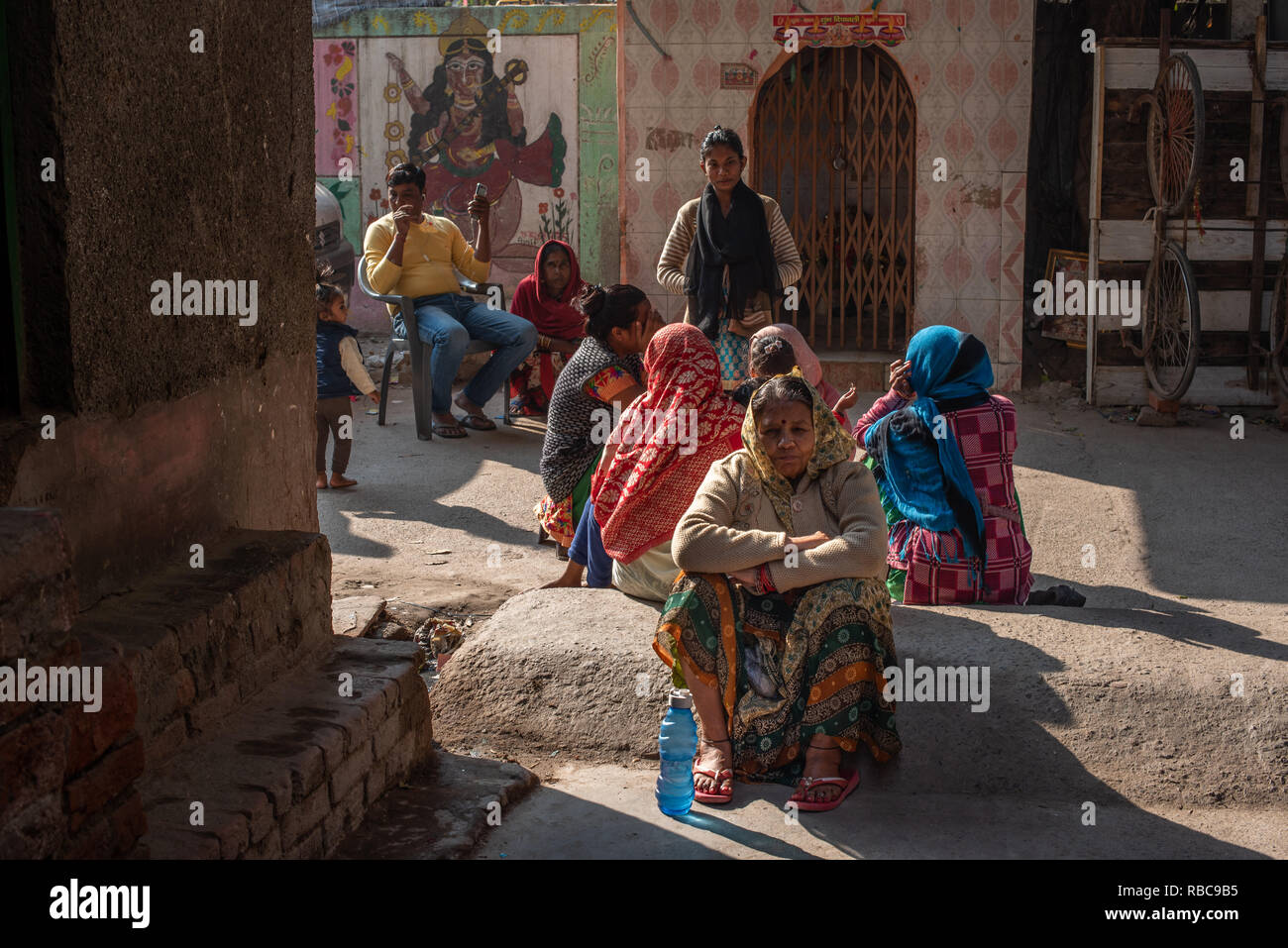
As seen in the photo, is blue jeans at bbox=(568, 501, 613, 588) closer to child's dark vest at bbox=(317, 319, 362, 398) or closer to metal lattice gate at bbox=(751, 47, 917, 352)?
child's dark vest at bbox=(317, 319, 362, 398)

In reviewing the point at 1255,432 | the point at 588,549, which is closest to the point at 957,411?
the point at 588,549

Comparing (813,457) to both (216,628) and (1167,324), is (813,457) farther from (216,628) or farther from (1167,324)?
(1167,324)

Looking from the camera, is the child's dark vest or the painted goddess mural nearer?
the child's dark vest

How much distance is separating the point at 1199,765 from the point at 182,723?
2.45 metres

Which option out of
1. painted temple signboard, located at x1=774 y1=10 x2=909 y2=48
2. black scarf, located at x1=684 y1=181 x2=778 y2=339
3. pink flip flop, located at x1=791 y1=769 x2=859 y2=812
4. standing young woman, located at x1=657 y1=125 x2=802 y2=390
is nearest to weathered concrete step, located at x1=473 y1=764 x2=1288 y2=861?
pink flip flop, located at x1=791 y1=769 x2=859 y2=812

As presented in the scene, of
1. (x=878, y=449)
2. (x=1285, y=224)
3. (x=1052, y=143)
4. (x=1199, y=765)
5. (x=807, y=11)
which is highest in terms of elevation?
(x=807, y=11)

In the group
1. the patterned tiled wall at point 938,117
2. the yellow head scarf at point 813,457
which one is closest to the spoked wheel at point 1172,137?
the patterned tiled wall at point 938,117

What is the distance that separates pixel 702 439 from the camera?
4.17m

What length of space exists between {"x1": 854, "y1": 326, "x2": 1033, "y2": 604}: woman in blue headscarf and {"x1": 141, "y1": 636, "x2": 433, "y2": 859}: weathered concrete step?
69.4 inches

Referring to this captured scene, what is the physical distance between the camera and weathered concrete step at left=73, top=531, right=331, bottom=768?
8.36ft

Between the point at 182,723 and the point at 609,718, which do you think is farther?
the point at 609,718

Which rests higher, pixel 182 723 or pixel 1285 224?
pixel 1285 224

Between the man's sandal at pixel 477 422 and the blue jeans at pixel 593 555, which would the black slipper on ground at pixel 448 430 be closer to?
the man's sandal at pixel 477 422
